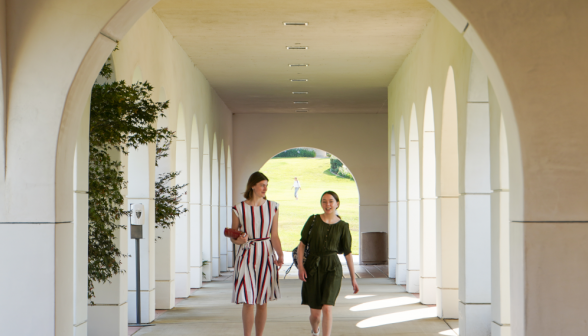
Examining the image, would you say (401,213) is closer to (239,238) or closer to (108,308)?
(108,308)

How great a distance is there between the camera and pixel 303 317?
913 centimetres

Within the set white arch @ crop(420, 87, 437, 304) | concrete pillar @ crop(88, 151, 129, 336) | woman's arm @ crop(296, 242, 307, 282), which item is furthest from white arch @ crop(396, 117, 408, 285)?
woman's arm @ crop(296, 242, 307, 282)

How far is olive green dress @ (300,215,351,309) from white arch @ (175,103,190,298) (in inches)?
229

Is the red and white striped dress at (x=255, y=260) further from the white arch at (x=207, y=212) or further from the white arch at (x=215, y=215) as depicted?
the white arch at (x=215, y=215)

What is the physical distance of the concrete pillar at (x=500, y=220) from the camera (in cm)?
611

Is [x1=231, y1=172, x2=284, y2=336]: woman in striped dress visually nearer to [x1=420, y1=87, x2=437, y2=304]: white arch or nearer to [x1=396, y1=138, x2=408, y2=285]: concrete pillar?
[x1=420, y1=87, x2=437, y2=304]: white arch

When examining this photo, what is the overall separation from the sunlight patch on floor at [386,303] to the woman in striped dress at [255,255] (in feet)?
14.7

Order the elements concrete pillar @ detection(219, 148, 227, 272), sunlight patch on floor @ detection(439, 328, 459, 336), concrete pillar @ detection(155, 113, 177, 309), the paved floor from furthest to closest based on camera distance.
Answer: concrete pillar @ detection(219, 148, 227, 272) → concrete pillar @ detection(155, 113, 177, 309) → the paved floor → sunlight patch on floor @ detection(439, 328, 459, 336)

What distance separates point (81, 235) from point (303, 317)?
14.3 ft

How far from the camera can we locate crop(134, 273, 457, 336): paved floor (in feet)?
26.7

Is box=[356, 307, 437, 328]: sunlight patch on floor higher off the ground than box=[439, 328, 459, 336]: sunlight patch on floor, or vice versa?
box=[439, 328, 459, 336]: sunlight patch on floor

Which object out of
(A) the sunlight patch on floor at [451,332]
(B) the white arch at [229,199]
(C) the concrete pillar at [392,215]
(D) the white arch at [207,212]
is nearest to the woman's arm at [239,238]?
(A) the sunlight patch on floor at [451,332]

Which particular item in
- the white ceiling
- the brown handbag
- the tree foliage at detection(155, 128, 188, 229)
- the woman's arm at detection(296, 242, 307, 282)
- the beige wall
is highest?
the white ceiling

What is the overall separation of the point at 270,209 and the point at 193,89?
7578 millimetres
